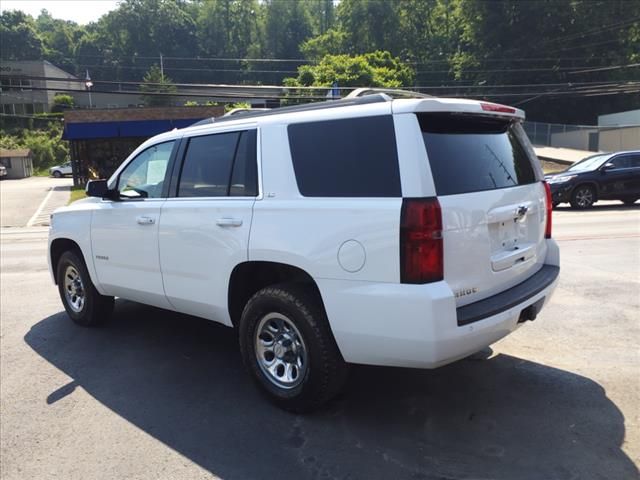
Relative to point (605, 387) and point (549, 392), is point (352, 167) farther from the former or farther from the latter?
point (605, 387)

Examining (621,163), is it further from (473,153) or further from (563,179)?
(473,153)

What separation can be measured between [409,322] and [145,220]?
2.68m

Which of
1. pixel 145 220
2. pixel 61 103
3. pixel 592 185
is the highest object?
pixel 61 103

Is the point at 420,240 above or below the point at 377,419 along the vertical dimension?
above

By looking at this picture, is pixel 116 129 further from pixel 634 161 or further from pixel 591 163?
pixel 634 161

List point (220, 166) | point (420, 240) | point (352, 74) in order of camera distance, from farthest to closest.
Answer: point (352, 74) → point (220, 166) → point (420, 240)

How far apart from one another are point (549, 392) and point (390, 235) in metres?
1.90

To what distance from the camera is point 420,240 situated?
3.23 metres

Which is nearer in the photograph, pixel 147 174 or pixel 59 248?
pixel 147 174

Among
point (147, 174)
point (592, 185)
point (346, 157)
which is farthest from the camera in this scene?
point (592, 185)

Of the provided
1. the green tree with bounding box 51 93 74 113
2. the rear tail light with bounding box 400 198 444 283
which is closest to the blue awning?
the rear tail light with bounding box 400 198 444 283

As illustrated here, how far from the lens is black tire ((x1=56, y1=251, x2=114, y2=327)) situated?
587 cm

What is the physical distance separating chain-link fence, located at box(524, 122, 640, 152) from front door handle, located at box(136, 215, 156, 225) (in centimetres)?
3315

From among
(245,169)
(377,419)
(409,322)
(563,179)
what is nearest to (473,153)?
(409,322)
